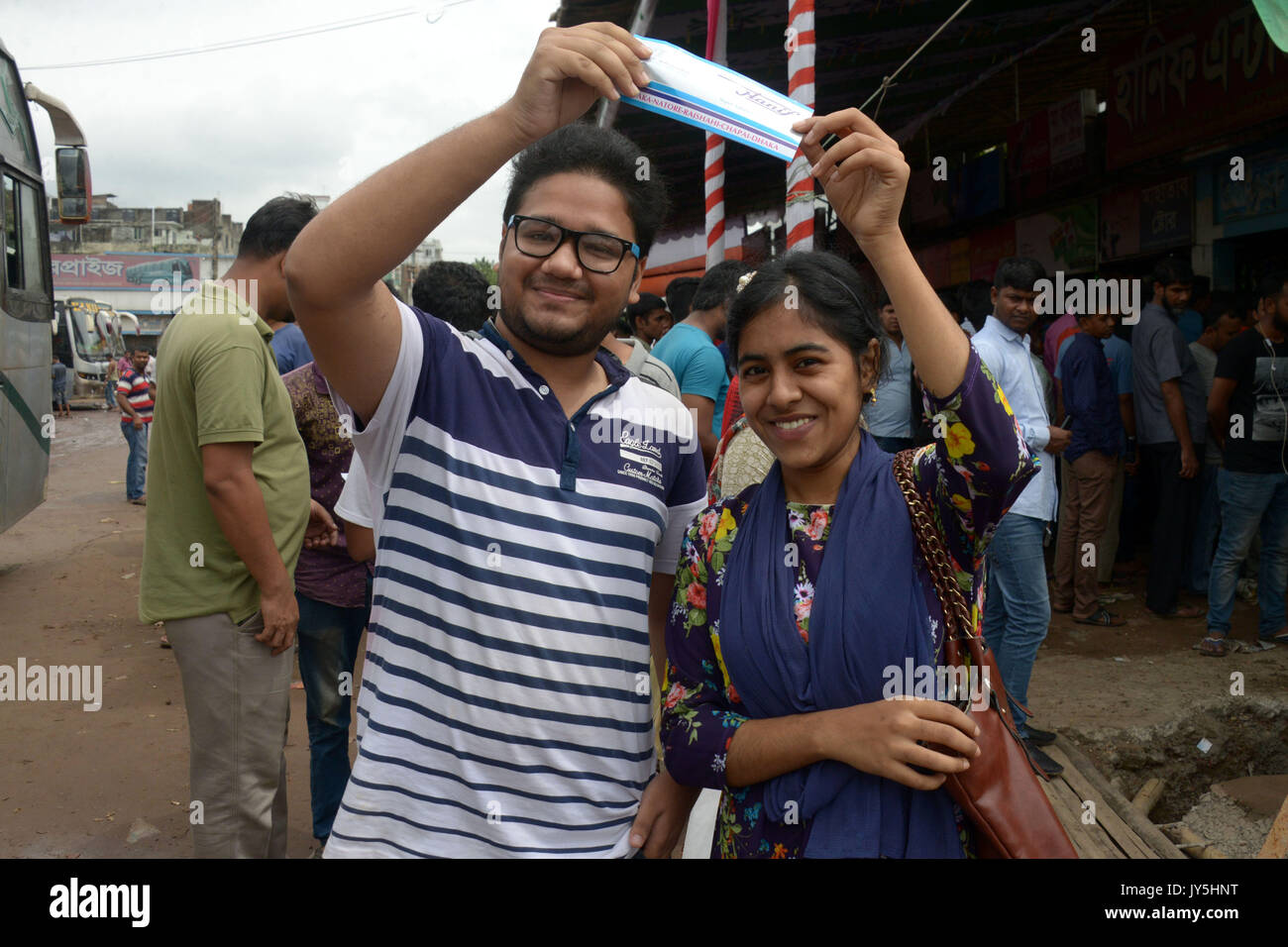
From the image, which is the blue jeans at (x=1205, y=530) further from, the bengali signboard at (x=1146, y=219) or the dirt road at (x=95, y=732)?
the dirt road at (x=95, y=732)

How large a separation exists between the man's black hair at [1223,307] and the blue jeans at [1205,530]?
102 centimetres

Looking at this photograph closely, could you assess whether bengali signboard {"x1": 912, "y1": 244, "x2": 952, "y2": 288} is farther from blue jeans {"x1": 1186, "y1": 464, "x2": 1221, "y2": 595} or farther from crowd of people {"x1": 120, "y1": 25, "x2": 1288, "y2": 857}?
crowd of people {"x1": 120, "y1": 25, "x2": 1288, "y2": 857}

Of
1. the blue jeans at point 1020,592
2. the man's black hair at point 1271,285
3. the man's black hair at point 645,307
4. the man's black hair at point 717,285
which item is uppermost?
the man's black hair at point 645,307

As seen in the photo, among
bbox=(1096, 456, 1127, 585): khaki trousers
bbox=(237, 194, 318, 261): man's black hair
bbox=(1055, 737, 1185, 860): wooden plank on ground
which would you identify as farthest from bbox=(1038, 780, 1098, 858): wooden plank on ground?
bbox=(1096, 456, 1127, 585): khaki trousers

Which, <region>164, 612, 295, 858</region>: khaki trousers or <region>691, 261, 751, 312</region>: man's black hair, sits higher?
<region>691, 261, 751, 312</region>: man's black hair

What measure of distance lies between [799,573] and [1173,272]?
5875 mm

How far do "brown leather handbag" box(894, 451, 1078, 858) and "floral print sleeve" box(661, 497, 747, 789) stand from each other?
332 mm

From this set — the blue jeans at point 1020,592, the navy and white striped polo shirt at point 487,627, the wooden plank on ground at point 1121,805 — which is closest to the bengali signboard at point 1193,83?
the blue jeans at point 1020,592

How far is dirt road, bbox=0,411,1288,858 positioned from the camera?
395 cm

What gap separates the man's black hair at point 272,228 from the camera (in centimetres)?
294

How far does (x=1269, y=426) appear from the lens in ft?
17.2

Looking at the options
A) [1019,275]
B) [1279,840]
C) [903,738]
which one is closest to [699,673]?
[903,738]

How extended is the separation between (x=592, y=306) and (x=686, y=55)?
1.34 feet
